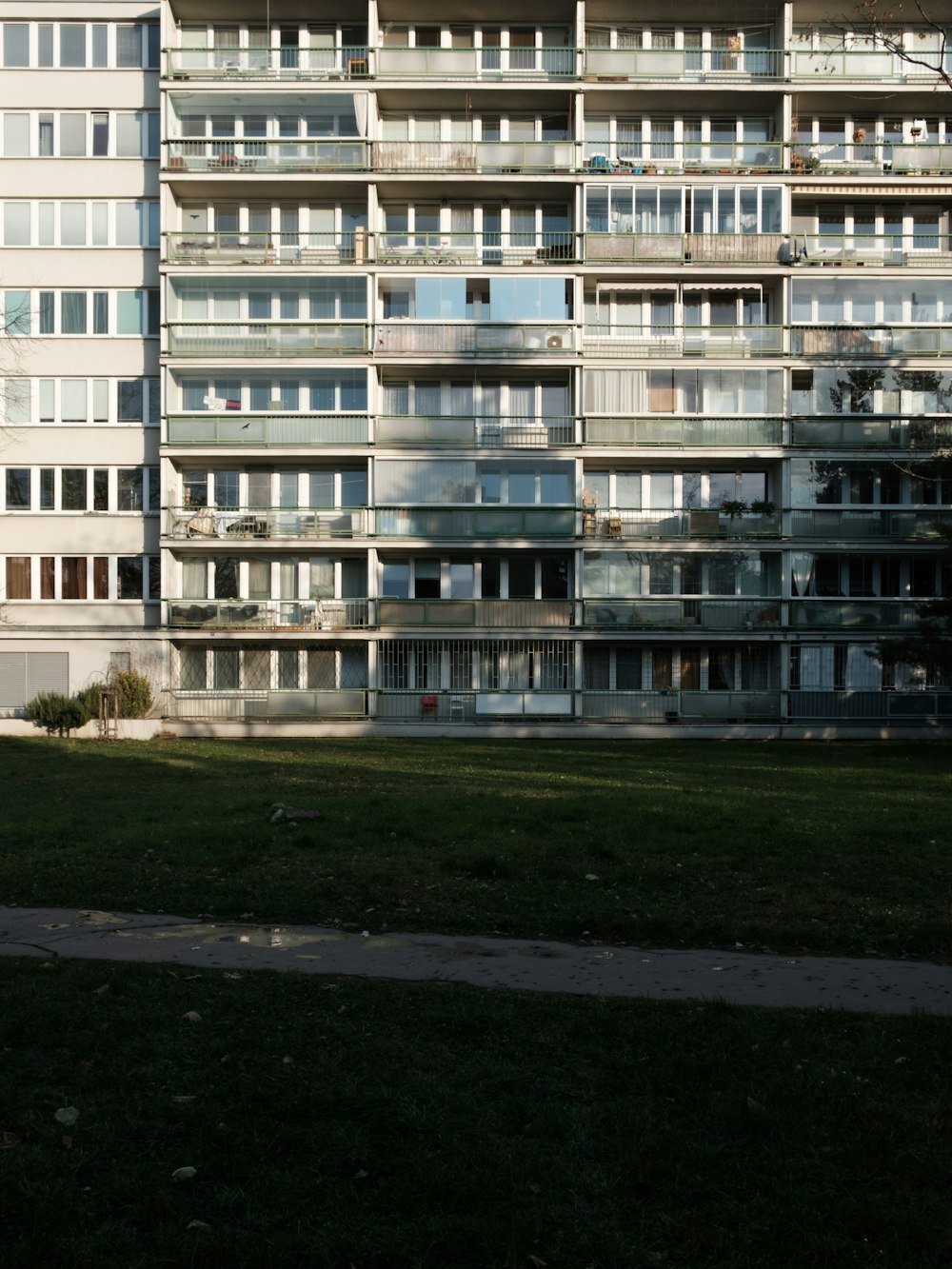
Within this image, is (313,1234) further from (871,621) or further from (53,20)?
(53,20)

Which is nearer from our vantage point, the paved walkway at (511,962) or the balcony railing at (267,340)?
the paved walkway at (511,962)

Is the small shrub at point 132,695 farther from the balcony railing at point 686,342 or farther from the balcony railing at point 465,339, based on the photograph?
the balcony railing at point 686,342

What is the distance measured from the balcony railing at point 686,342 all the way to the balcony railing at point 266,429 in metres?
8.74

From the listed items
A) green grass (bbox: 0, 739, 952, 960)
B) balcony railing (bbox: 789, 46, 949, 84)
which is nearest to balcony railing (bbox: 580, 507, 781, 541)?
balcony railing (bbox: 789, 46, 949, 84)

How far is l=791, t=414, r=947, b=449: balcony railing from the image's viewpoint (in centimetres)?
4041

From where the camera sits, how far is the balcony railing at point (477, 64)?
1590 inches

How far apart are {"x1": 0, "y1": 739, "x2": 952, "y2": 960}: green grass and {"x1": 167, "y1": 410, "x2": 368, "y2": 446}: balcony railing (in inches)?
832

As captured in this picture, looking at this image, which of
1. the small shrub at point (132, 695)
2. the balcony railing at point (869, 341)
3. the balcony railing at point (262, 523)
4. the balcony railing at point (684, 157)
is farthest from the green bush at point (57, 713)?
the balcony railing at point (869, 341)

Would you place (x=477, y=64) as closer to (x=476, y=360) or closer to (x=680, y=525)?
(x=476, y=360)

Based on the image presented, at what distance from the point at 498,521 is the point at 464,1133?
35452mm

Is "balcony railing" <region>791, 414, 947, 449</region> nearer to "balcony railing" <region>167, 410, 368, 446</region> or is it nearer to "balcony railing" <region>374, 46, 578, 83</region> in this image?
"balcony railing" <region>374, 46, 578, 83</region>

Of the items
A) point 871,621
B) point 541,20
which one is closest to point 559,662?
point 871,621

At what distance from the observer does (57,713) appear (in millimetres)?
34688

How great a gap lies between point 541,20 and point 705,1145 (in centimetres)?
4431
